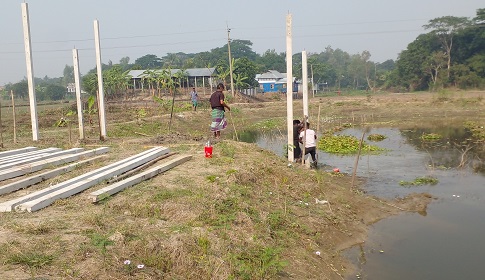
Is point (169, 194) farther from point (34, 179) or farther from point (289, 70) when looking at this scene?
point (289, 70)

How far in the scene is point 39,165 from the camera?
820cm

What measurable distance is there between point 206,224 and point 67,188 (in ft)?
7.75

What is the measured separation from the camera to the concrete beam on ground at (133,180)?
6.15 metres

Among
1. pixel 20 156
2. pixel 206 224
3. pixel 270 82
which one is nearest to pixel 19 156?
pixel 20 156

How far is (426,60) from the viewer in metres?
49.8

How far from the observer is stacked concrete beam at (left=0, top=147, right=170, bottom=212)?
5.66m

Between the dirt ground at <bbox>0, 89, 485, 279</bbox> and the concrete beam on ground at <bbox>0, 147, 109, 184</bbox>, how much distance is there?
56 cm

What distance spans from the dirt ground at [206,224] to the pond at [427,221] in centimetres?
36

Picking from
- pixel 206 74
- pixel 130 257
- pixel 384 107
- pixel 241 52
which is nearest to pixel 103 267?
pixel 130 257

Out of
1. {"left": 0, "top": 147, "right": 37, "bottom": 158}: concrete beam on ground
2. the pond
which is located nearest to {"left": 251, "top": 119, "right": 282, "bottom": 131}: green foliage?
the pond

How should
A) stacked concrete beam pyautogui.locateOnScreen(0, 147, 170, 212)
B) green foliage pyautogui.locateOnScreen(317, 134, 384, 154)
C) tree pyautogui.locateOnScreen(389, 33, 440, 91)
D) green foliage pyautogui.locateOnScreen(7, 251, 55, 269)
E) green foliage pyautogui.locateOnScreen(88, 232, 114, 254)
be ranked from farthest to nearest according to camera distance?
A: tree pyautogui.locateOnScreen(389, 33, 440, 91) → green foliage pyautogui.locateOnScreen(317, 134, 384, 154) → stacked concrete beam pyautogui.locateOnScreen(0, 147, 170, 212) → green foliage pyautogui.locateOnScreen(88, 232, 114, 254) → green foliage pyautogui.locateOnScreen(7, 251, 55, 269)

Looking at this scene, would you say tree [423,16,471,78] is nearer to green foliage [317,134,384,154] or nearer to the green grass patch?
green foliage [317,134,384,154]

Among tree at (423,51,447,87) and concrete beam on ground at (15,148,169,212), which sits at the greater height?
tree at (423,51,447,87)

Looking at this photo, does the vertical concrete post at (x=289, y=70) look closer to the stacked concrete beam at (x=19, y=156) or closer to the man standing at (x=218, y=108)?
the man standing at (x=218, y=108)
